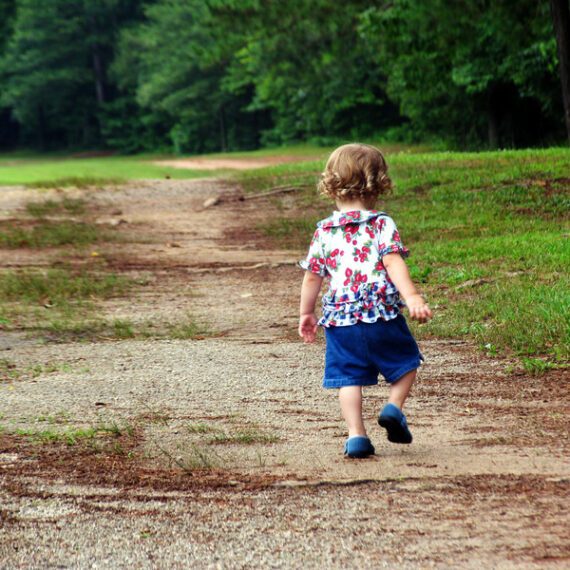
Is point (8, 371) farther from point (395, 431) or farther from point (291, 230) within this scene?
point (291, 230)

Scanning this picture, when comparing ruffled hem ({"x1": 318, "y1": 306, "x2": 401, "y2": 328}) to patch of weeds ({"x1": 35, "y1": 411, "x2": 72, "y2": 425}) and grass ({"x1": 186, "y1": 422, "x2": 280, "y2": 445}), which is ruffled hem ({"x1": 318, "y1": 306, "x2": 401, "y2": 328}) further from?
patch of weeds ({"x1": 35, "y1": 411, "x2": 72, "y2": 425})

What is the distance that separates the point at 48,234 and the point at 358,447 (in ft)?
37.6

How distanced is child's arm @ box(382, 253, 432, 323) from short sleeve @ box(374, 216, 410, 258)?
A: 25 millimetres

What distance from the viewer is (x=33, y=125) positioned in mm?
72250

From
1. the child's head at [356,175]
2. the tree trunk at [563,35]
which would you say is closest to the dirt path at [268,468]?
the child's head at [356,175]

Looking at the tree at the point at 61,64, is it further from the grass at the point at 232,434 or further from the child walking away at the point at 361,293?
the child walking away at the point at 361,293

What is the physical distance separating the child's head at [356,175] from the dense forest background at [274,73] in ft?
41.4

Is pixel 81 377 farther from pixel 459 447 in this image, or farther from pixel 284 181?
pixel 284 181

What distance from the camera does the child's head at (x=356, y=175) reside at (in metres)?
4.43

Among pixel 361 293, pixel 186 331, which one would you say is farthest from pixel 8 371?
pixel 361 293

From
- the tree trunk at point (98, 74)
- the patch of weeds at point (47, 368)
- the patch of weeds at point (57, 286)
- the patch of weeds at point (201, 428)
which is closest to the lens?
the patch of weeds at point (201, 428)

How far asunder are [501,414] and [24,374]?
3.07 meters

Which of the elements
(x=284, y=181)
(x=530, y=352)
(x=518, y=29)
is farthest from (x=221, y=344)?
(x=284, y=181)

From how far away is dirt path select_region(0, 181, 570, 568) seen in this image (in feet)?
10.7
